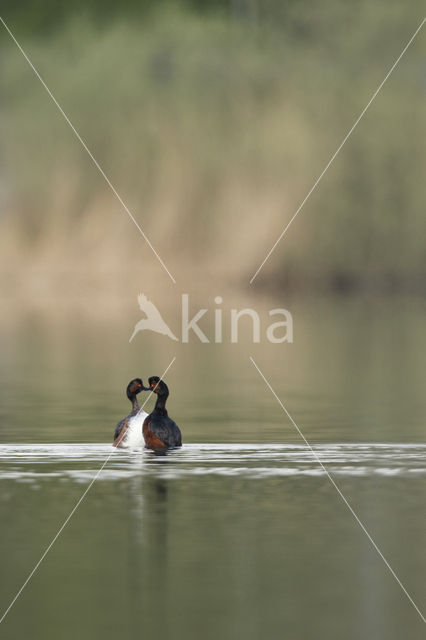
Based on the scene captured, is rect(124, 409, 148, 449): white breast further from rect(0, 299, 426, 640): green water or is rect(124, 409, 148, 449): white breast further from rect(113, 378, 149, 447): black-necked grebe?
rect(0, 299, 426, 640): green water

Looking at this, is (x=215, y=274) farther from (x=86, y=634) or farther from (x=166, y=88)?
(x=86, y=634)

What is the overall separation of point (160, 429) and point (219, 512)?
2386 millimetres

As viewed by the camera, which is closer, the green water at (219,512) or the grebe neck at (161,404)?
the green water at (219,512)

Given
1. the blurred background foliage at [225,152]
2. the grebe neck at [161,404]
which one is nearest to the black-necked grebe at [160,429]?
the grebe neck at [161,404]

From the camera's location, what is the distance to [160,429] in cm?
1095

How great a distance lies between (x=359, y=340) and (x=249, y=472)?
1406 cm

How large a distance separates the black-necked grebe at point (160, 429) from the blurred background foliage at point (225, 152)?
2814 cm

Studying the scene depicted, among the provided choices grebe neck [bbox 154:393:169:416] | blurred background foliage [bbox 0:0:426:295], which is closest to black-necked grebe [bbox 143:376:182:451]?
grebe neck [bbox 154:393:169:416]

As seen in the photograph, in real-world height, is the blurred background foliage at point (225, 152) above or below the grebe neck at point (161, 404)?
Answer: above

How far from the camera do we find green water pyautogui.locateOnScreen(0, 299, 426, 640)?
6.44 m

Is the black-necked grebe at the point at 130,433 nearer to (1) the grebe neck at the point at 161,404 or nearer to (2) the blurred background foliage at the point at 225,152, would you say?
(1) the grebe neck at the point at 161,404

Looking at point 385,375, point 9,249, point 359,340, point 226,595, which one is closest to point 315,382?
→ point 385,375

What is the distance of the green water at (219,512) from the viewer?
644 centimetres

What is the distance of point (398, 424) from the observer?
1316cm
